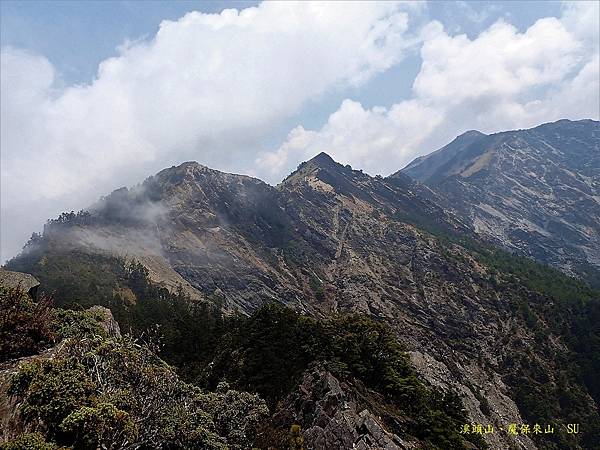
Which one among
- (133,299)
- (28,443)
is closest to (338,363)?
(28,443)

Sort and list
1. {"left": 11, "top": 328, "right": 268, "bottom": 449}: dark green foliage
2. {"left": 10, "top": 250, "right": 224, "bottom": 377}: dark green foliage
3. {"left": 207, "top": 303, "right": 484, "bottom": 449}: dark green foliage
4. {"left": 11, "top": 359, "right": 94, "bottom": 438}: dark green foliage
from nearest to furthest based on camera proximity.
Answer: {"left": 11, "top": 328, "right": 268, "bottom": 449}: dark green foliage
{"left": 11, "top": 359, "right": 94, "bottom": 438}: dark green foliage
{"left": 207, "top": 303, "right": 484, "bottom": 449}: dark green foliage
{"left": 10, "top": 250, "right": 224, "bottom": 377}: dark green foliage

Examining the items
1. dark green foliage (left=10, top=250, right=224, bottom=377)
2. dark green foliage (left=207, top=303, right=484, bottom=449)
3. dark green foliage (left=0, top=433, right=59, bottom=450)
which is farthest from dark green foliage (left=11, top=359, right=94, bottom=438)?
dark green foliage (left=10, top=250, right=224, bottom=377)

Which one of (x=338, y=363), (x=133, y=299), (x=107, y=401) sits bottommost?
(x=338, y=363)

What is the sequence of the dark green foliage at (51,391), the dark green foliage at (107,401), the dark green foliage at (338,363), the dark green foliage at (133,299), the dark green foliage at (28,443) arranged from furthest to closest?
the dark green foliage at (133,299), the dark green foliage at (338,363), the dark green foliage at (51,391), the dark green foliage at (107,401), the dark green foliage at (28,443)

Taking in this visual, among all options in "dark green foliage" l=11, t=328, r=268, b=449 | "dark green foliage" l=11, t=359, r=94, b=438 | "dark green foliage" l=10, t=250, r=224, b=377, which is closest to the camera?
"dark green foliage" l=11, t=328, r=268, b=449

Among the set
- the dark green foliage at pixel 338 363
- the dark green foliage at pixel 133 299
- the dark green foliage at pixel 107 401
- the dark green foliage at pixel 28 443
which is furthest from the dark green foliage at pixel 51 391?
the dark green foliage at pixel 133 299

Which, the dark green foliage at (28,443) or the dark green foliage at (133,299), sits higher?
the dark green foliage at (133,299)

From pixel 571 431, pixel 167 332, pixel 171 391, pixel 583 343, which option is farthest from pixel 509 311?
pixel 171 391

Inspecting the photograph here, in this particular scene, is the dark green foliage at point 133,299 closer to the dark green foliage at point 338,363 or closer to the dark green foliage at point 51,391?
the dark green foliage at point 338,363

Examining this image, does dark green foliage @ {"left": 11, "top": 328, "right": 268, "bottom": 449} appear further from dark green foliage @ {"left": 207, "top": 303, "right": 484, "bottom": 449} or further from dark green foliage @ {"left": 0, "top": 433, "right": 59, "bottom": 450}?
dark green foliage @ {"left": 207, "top": 303, "right": 484, "bottom": 449}

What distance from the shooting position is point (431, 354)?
158125 millimetres

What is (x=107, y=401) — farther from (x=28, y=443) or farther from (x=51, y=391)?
(x=28, y=443)

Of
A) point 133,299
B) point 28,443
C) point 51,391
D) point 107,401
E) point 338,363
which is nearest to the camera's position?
point 28,443

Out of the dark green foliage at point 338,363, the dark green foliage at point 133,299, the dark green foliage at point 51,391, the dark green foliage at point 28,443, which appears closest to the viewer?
the dark green foliage at point 28,443
